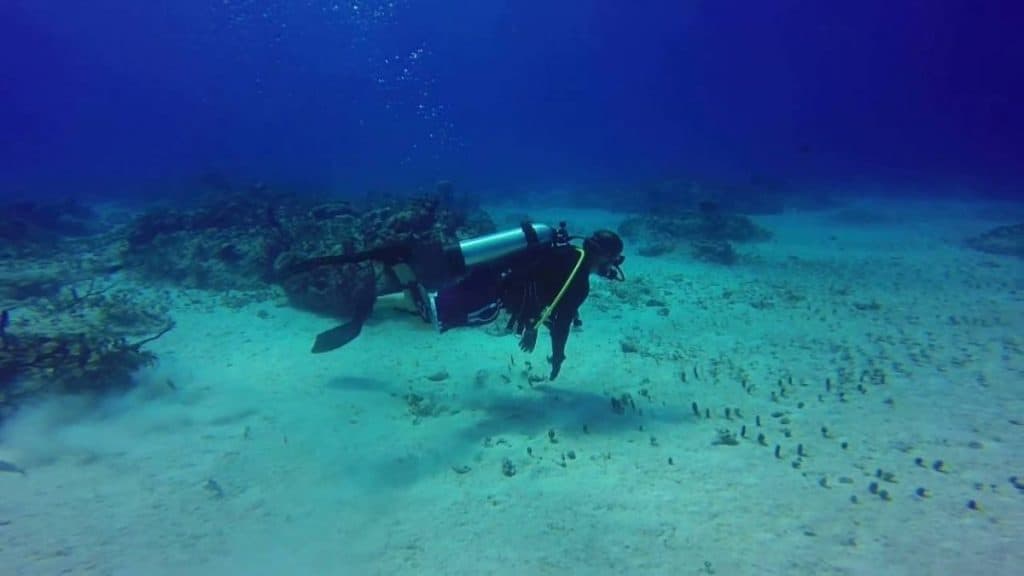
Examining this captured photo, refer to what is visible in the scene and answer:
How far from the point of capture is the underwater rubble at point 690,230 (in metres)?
19.8

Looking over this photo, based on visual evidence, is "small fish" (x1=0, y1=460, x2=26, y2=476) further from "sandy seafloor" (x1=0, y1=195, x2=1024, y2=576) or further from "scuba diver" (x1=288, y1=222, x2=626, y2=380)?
"scuba diver" (x1=288, y1=222, x2=626, y2=380)

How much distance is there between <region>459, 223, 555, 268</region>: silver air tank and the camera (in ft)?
21.2

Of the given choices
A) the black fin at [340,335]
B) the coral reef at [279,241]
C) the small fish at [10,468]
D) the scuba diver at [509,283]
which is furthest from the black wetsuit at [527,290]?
the small fish at [10,468]

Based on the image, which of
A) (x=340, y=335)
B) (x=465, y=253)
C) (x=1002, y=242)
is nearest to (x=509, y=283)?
(x=465, y=253)

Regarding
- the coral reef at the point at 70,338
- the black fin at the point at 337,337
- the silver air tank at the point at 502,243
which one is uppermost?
the silver air tank at the point at 502,243

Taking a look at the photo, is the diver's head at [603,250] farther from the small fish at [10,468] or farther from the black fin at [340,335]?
the small fish at [10,468]

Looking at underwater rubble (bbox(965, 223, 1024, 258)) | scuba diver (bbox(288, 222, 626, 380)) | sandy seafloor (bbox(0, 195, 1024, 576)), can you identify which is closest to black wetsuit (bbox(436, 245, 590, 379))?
scuba diver (bbox(288, 222, 626, 380))

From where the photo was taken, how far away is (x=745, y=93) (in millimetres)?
135250

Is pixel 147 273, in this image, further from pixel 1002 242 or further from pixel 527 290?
pixel 1002 242

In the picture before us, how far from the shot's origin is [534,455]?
6.12 m

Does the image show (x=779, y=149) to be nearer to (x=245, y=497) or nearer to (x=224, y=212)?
(x=224, y=212)

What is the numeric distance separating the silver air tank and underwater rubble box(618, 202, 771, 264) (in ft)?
42.4

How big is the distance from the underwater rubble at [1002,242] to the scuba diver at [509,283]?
20628 mm

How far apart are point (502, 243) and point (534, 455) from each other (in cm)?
272
